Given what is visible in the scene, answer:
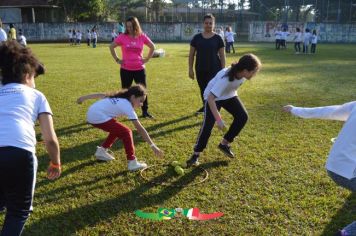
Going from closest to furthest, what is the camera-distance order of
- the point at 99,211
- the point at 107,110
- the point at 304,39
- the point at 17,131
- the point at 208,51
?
1. the point at 17,131
2. the point at 99,211
3. the point at 107,110
4. the point at 208,51
5. the point at 304,39

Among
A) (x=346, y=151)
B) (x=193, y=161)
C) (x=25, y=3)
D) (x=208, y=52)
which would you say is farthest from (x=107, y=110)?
(x=25, y=3)

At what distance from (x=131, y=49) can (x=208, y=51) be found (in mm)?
1451

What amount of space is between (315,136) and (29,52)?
5.00 m

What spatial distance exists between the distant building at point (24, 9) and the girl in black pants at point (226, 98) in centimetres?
4882

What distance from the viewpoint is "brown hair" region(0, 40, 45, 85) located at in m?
2.65

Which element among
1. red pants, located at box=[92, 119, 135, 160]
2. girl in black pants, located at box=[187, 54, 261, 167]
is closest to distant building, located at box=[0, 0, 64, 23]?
red pants, located at box=[92, 119, 135, 160]

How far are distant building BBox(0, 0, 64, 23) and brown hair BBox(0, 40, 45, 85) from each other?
50350 millimetres

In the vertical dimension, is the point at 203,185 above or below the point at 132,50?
below

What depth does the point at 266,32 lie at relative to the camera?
4322 cm

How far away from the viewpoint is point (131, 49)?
7.11 meters

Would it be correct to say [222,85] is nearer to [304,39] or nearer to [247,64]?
[247,64]

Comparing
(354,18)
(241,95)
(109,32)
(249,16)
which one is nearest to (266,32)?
(249,16)

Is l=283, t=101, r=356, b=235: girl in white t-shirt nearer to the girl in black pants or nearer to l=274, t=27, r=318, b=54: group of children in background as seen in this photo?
the girl in black pants

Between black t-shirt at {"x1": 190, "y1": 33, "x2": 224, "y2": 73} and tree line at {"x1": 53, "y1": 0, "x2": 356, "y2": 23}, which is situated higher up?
tree line at {"x1": 53, "y1": 0, "x2": 356, "y2": 23}
